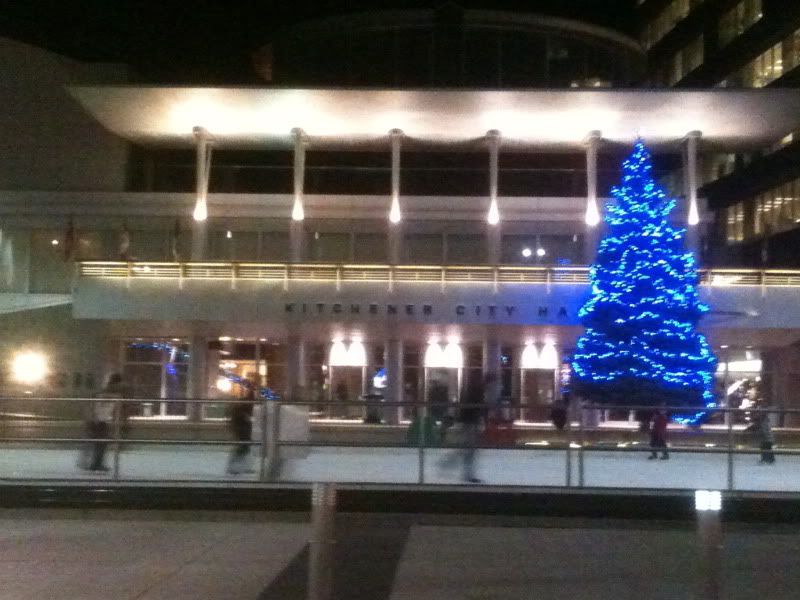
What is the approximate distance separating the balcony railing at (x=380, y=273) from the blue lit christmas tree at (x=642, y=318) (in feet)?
13.3

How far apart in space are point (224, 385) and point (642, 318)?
1522 centimetres

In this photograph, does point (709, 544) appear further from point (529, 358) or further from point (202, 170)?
point (202, 170)

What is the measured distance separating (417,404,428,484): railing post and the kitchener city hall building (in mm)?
18384

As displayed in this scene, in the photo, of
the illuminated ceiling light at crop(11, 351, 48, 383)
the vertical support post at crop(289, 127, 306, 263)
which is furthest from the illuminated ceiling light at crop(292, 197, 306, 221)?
the illuminated ceiling light at crop(11, 351, 48, 383)

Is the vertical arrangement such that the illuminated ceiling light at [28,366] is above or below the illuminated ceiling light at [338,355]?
below

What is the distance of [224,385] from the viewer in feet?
127

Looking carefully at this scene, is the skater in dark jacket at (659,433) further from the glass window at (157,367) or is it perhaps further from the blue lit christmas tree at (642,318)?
the glass window at (157,367)

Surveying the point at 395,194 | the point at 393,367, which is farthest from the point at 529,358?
the point at 395,194

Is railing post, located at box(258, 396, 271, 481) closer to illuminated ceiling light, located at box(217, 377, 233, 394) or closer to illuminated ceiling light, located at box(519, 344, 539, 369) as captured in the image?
illuminated ceiling light, located at box(217, 377, 233, 394)

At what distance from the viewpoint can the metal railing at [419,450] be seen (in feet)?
50.6

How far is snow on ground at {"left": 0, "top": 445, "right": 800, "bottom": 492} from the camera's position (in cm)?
1565

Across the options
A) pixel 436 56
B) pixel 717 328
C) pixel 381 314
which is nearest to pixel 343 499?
pixel 381 314

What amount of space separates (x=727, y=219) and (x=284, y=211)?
36.3 metres

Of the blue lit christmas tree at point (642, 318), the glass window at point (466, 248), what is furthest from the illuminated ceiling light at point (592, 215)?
the blue lit christmas tree at point (642, 318)
